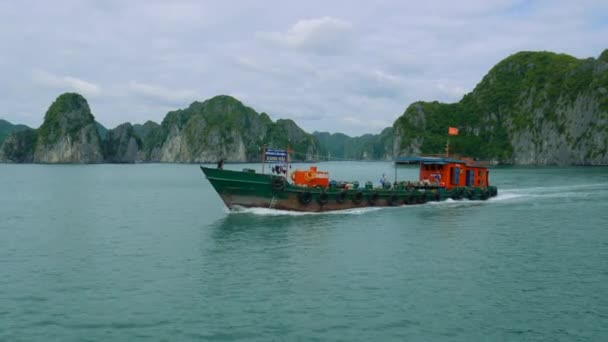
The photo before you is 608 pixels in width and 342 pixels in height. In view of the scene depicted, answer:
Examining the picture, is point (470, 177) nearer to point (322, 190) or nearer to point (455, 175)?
point (455, 175)

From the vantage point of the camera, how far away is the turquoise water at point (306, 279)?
16.1 m

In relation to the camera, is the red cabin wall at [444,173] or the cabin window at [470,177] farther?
the cabin window at [470,177]

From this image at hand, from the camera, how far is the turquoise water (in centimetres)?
1614

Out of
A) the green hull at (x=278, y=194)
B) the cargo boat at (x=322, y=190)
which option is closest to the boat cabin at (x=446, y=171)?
the cargo boat at (x=322, y=190)

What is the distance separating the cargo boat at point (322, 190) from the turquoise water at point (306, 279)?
5.32 feet

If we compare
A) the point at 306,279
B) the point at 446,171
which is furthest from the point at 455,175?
the point at 306,279

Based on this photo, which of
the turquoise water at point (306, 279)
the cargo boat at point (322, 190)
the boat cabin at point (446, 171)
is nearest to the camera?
the turquoise water at point (306, 279)

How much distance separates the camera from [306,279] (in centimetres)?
2170

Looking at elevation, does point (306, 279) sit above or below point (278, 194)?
below

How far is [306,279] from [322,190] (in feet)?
69.2

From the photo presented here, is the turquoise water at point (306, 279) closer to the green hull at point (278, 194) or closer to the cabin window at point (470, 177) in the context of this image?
the green hull at point (278, 194)

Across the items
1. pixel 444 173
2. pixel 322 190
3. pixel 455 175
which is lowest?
pixel 322 190

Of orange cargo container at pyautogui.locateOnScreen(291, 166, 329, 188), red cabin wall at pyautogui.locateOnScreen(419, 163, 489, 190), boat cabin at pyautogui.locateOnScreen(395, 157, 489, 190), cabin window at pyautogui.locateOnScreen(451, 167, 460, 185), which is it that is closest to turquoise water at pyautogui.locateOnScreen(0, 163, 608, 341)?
orange cargo container at pyautogui.locateOnScreen(291, 166, 329, 188)

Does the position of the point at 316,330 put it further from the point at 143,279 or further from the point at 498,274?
the point at 498,274
